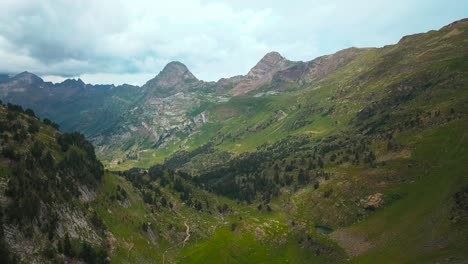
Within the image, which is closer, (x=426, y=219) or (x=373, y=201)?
(x=426, y=219)

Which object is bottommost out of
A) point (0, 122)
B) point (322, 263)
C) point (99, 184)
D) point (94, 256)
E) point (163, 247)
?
point (322, 263)

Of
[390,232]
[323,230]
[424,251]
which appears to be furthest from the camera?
[323,230]

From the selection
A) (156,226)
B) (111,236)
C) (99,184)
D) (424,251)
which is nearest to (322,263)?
(424,251)

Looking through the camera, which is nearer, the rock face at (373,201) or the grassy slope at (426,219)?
the grassy slope at (426,219)

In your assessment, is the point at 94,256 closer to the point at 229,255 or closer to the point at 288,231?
the point at 229,255

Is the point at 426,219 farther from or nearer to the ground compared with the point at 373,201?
nearer to the ground

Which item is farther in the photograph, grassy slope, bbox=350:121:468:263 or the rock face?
the rock face

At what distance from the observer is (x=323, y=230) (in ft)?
623

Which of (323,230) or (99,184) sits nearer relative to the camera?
(99,184)

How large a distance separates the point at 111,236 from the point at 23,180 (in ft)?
122

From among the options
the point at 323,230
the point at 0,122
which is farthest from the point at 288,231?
the point at 0,122

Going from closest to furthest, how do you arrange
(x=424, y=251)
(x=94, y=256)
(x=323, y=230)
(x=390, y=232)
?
(x=94, y=256) → (x=424, y=251) → (x=390, y=232) → (x=323, y=230)

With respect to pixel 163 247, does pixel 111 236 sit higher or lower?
higher

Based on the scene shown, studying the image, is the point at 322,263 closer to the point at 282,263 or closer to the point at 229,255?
the point at 282,263
